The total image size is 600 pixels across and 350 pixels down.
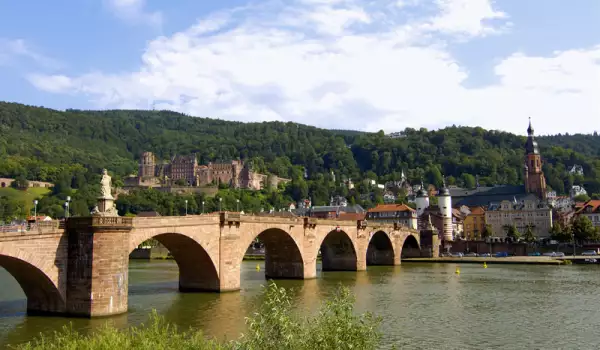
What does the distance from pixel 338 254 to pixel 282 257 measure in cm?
1565

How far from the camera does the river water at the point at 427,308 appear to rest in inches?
1100

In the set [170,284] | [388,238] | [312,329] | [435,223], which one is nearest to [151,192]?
[435,223]

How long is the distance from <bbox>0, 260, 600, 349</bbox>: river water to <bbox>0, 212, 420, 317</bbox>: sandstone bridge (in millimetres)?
1220

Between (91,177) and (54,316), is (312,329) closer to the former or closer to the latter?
(54,316)

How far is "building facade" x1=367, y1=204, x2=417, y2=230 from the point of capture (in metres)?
121

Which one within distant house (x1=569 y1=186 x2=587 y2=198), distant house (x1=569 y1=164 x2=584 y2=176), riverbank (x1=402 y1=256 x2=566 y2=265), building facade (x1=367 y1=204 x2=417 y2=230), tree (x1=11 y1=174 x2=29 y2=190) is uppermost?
distant house (x1=569 y1=164 x2=584 y2=176)

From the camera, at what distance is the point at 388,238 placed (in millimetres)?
80688

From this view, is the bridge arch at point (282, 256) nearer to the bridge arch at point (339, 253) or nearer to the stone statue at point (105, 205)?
the bridge arch at point (339, 253)

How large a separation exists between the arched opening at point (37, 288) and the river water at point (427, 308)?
0.72 meters

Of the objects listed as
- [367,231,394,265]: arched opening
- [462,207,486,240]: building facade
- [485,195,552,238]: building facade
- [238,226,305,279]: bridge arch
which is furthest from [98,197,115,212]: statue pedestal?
[462,207,486,240]: building facade

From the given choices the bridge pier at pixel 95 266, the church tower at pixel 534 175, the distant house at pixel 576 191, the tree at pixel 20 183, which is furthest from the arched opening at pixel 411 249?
the tree at pixel 20 183

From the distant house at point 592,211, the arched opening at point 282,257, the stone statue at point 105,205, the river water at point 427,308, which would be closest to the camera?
the river water at point 427,308

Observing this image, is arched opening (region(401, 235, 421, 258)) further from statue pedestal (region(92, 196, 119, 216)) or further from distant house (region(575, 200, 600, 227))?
statue pedestal (region(92, 196, 119, 216))

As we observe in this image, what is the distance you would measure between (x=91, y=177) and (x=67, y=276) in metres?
158
